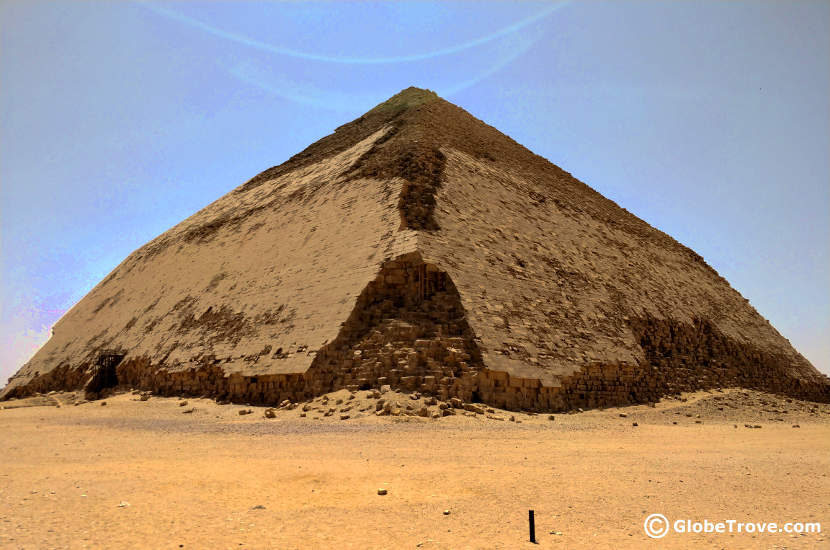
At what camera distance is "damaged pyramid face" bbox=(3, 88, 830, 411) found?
11.3 m

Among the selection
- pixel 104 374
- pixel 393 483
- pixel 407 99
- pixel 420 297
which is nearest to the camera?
pixel 393 483

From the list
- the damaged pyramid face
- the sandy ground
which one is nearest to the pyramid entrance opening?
the damaged pyramid face

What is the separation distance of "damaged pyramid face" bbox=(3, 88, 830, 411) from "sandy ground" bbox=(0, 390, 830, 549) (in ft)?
5.98

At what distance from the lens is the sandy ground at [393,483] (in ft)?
11.3

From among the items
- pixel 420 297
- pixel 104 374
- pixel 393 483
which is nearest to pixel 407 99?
pixel 420 297

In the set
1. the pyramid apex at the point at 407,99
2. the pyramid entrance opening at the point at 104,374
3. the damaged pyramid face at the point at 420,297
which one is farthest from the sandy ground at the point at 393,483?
the pyramid apex at the point at 407,99

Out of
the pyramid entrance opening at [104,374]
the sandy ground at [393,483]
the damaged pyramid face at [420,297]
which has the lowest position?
the sandy ground at [393,483]

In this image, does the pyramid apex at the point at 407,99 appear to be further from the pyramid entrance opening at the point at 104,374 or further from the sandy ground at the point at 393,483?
the sandy ground at the point at 393,483

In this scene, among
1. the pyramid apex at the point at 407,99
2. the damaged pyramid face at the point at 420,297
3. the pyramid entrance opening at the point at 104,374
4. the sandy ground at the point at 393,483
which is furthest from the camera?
the pyramid apex at the point at 407,99

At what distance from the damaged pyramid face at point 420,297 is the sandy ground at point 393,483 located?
5.98 ft

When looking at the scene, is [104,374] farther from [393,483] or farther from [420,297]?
[393,483]

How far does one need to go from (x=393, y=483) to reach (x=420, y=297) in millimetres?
7158

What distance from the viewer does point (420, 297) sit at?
468 inches

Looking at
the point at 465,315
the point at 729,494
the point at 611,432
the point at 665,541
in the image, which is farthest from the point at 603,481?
the point at 465,315
